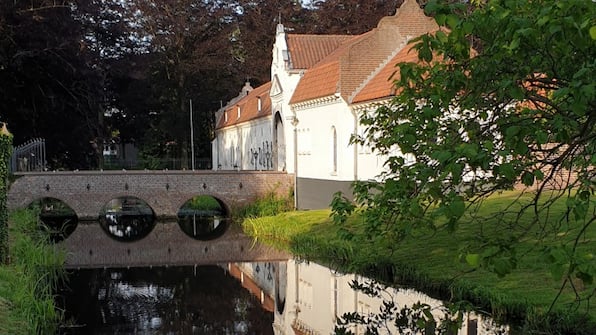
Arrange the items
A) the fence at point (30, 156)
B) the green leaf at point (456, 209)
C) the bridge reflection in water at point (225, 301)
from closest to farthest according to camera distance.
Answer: the green leaf at point (456, 209)
the bridge reflection in water at point (225, 301)
the fence at point (30, 156)

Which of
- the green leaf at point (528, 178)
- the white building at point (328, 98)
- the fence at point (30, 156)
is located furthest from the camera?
the fence at point (30, 156)

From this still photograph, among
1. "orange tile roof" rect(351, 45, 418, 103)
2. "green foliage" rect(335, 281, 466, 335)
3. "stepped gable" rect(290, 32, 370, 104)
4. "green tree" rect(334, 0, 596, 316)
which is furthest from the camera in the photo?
"stepped gable" rect(290, 32, 370, 104)

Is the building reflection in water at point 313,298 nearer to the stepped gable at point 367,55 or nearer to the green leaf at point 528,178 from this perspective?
the green leaf at point 528,178

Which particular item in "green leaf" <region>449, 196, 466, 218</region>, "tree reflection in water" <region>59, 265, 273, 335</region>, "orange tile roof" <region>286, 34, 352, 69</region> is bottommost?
"tree reflection in water" <region>59, 265, 273, 335</region>

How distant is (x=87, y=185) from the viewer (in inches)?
1131

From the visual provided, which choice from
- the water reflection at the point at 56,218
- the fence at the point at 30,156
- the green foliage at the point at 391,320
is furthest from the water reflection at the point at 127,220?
the green foliage at the point at 391,320

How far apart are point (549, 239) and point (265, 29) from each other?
1519 inches

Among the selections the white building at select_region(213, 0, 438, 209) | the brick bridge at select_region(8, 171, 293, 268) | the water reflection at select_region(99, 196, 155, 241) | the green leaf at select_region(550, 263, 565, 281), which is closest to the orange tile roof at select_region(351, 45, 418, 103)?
the white building at select_region(213, 0, 438, 209)

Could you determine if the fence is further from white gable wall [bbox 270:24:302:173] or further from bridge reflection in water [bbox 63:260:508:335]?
bridge reflection in water [bbox 63:260:508:335]

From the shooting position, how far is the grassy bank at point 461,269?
30.8 ft

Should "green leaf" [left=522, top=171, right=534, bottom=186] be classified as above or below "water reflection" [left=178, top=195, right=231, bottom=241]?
above

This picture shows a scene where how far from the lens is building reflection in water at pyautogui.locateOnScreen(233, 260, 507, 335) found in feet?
37.7

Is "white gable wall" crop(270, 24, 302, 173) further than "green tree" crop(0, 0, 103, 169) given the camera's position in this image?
Yes

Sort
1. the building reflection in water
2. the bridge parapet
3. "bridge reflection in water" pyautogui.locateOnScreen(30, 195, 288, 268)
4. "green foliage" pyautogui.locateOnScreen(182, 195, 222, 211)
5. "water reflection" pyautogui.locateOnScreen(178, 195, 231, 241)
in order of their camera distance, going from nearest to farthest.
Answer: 1. the building reflection in water
2. "bridge reflection in water" pyautogui.locateOnScreen(30, 195, 288, 268)
3. "water reflection" pyautogui.locateOnScreen(178, 195, 231, 241)
4. the bridge parapet
5. "green foliage" pyautogui.locateOnScreen(182, 195, 222, 211)
